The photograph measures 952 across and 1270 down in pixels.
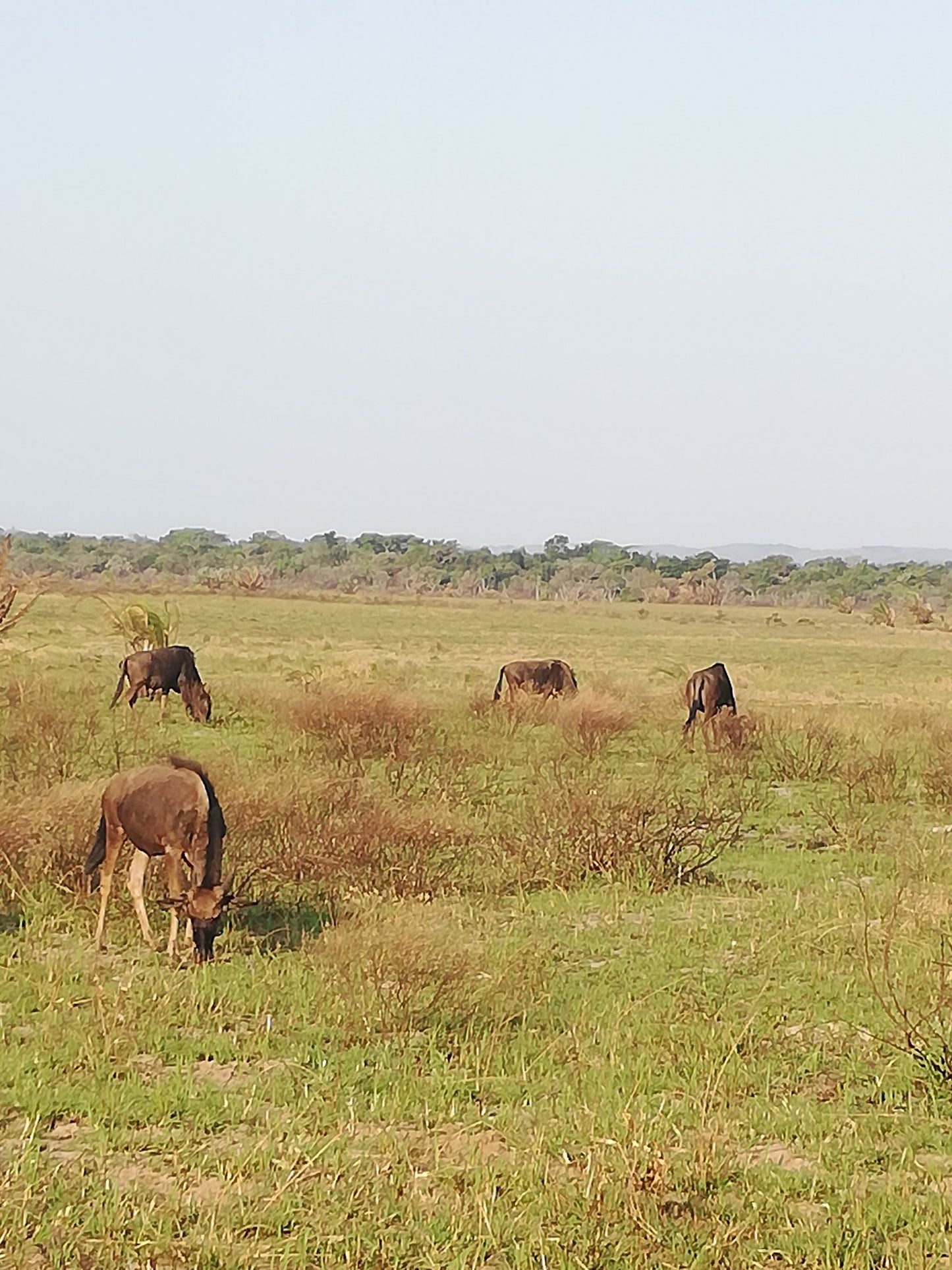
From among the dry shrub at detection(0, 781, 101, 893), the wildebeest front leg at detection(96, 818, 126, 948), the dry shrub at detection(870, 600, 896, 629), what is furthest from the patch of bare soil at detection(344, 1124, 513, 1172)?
the dry shrub at detection(870, 600, 896, 629)

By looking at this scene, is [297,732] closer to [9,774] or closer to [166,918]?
[9,774]

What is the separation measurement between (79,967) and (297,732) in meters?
10.3

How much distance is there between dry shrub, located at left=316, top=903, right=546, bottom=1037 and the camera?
273 inches

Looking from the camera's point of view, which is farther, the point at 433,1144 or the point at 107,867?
the point at 107,867

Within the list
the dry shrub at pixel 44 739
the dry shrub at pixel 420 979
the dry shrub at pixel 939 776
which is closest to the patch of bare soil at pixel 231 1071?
the dry shrub at pixel 420 979

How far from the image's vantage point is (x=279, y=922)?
29.9ft

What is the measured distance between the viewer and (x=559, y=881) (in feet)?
34.8

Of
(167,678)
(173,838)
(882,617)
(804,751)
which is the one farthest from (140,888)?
(882,617)

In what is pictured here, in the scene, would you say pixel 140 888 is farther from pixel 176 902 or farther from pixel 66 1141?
pixel 66 1141

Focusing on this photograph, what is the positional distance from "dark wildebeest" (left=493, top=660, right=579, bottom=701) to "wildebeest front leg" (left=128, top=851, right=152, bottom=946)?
14131 millimetres

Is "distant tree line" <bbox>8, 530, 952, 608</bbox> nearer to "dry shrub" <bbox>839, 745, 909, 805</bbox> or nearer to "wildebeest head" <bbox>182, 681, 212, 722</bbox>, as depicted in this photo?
"wildebeest head" <bbox>182, 681, 212, 722</bbox>

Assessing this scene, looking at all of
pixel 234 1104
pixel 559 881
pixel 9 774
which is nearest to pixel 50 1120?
pixel 234 1104

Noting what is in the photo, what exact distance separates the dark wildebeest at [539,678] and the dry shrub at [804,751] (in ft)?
14.4

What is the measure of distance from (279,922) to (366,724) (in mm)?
7999
